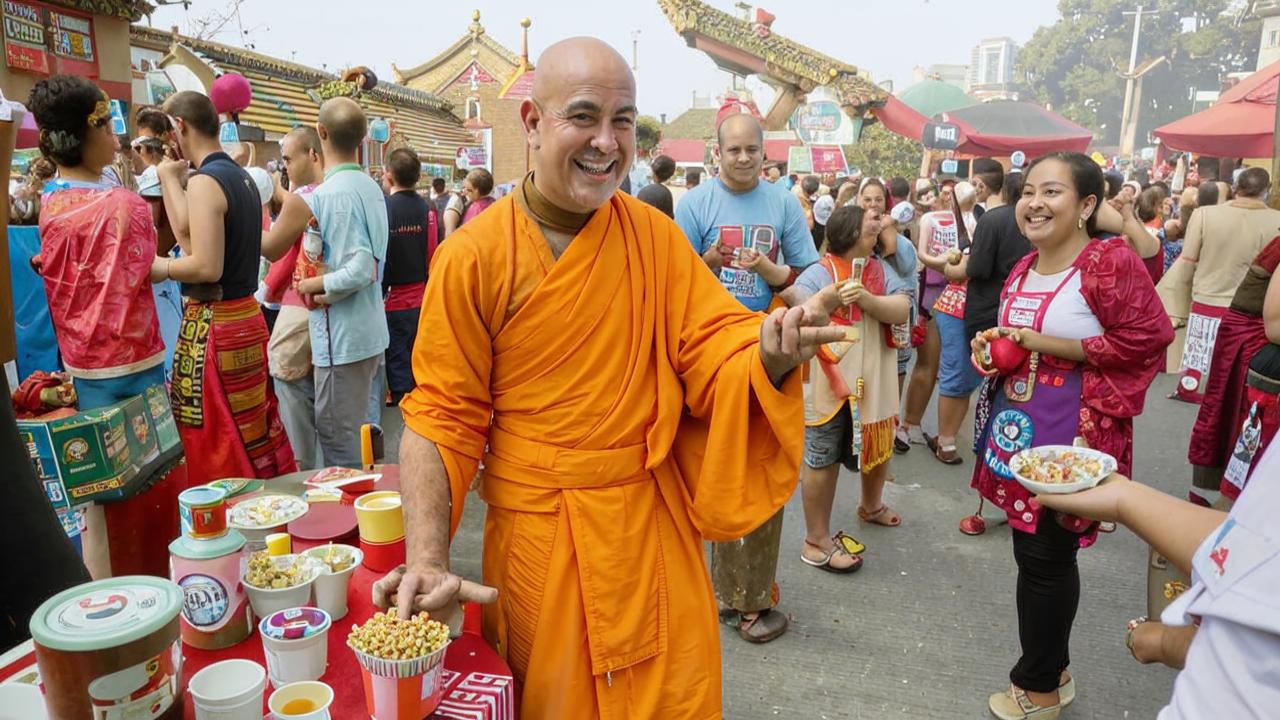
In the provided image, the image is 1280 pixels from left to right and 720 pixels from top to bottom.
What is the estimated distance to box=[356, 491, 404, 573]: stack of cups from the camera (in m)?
2.01

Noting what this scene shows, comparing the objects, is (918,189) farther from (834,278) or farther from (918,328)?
(834,278)

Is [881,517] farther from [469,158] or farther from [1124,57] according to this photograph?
[1124,57]

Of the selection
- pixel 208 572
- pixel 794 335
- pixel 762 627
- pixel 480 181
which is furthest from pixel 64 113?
pixel 480 181

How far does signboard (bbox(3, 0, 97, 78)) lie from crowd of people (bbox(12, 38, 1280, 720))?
2.90m

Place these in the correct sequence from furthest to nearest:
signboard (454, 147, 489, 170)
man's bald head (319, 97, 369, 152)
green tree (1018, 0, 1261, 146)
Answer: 1. green tree (1018, 0, 1261, 146)
2. signboard (454, 147, 489, 170)
3. man's bald head (319, 97, 369, 152)

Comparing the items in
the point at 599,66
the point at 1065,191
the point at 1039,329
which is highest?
the point at 599,66

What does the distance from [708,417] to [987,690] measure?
1.94 meters

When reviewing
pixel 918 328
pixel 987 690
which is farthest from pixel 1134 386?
pixel 918 328

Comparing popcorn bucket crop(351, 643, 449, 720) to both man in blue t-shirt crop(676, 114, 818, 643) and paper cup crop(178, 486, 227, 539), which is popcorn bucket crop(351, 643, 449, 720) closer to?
paper cup crop(178, 486, 227, 539)

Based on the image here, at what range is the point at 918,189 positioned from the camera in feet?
31.4

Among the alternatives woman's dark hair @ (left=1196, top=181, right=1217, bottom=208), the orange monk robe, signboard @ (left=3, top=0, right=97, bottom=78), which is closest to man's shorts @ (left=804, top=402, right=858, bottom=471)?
the orange monk robe

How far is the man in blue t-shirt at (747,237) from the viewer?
11.0ft

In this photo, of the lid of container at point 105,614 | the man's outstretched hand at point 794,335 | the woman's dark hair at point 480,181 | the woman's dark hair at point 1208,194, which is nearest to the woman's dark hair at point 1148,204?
the woman's dark hair at point 1208,194

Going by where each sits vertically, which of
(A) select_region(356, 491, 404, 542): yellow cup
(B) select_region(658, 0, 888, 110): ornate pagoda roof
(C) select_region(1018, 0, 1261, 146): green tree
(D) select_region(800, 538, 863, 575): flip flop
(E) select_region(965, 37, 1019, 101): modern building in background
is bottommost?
(D) select_region(800, 538, 863, 575): flip flop
